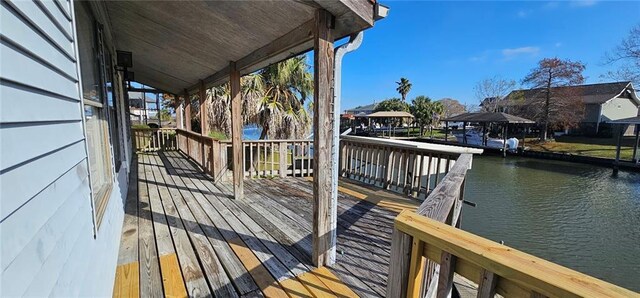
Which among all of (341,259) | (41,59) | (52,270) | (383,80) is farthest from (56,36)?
Result: (383,80)

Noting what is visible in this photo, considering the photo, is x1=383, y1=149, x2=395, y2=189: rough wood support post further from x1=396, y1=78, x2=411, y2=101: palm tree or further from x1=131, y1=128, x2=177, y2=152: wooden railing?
x1=396, y1=78, x2=411, y2=101: palm tree

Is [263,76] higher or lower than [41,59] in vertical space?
higher

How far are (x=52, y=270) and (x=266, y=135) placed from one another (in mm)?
7950

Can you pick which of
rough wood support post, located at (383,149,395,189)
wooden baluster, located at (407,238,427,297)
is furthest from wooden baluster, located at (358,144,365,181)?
wooden baluster, located at (407,238,427,297)

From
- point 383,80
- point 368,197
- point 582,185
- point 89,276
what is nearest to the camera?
point 89,276

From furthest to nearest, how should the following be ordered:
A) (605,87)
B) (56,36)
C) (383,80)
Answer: (383,80) → (605,87) → (56,36)

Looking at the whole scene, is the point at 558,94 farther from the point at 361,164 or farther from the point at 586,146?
the point at 361,164

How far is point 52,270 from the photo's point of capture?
871 mm

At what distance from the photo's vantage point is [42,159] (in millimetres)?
844

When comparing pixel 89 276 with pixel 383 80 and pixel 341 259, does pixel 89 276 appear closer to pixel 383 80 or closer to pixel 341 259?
pixel 341 259

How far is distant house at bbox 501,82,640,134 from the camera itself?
74.3 ft

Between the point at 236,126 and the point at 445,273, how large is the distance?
3.52 metres

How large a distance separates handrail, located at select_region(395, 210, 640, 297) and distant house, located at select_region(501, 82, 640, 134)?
2643cm

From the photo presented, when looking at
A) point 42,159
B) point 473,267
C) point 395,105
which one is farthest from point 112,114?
point 395,105
